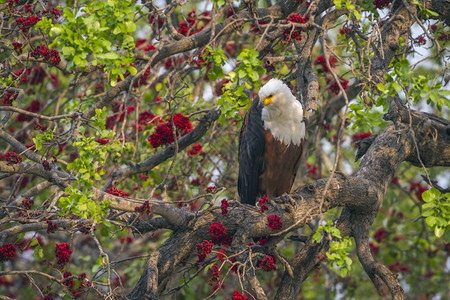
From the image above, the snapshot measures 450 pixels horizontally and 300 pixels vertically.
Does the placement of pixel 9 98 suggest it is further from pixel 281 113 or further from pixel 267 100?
pixel 281 113

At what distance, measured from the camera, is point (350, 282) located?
597 centimetres

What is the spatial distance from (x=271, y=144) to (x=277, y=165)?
0.21 m

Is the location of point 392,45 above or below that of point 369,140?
above

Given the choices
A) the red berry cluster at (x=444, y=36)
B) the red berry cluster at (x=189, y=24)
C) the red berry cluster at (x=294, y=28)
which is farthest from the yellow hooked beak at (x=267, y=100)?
the red berry cluster at (x=444, y=36)

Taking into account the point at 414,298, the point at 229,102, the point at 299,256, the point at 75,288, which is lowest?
the point at 414,298

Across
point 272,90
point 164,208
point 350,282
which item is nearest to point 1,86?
point 164,208

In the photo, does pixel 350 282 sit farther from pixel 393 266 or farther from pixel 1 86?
pixel 1 86

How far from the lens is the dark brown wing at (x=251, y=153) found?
4.57m

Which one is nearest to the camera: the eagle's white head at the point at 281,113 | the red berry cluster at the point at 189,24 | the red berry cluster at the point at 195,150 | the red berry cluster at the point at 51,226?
the red berry cluster at the point at 51,226

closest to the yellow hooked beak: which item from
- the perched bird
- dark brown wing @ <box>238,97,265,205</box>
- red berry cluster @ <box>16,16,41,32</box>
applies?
the perched bird

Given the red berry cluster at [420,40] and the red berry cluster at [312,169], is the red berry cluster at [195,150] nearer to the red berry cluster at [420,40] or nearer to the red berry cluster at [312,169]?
the red berry cluster at [312,169]

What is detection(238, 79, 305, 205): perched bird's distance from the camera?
437cm

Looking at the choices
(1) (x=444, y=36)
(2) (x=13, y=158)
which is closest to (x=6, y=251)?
(2) (x=13, y=158)

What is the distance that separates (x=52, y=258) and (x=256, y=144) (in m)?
2.15
